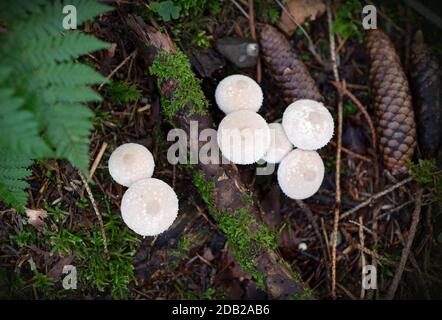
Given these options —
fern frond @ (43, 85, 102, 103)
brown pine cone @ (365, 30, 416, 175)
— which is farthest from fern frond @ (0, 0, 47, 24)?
brown pine cone @ (365, 30, 416, 175)

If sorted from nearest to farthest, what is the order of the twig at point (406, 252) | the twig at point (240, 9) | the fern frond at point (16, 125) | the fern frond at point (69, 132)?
the fern frond at point (16, 125) < the fern frond at point (69, 132) < the twig at point (406, 252) < the twig at point (240, 9)

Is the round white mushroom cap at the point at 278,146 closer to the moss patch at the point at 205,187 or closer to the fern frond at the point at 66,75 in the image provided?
the moss patch at the point at 205,187

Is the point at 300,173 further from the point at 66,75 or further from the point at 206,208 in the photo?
the point at 66,75

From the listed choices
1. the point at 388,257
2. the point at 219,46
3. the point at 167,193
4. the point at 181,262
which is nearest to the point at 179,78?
the point at 219,46

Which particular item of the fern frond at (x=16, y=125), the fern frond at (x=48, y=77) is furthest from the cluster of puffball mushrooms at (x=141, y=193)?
the fern frond at (x=16, y=125)

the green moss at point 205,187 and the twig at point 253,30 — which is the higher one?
the twig at point 253,30

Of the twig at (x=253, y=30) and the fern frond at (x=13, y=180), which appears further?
the twig at (x=253, y=30)

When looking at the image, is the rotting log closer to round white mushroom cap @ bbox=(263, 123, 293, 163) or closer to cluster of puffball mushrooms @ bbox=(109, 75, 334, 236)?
cluster of puffball mushrooms @ bbox=(109, 75, 334, 236)
